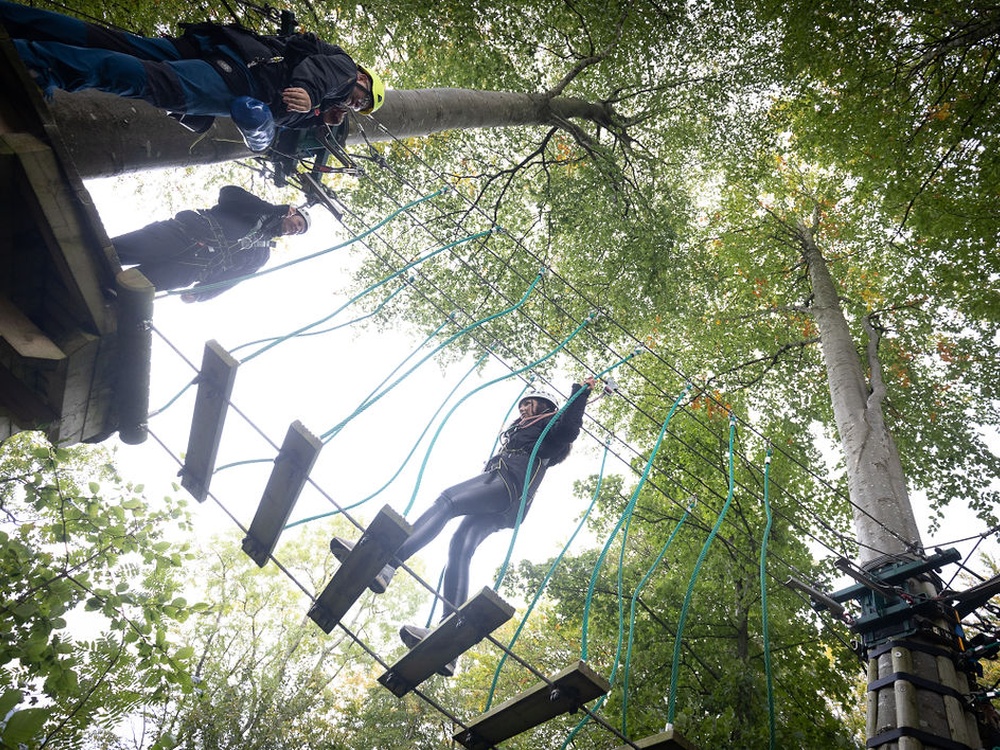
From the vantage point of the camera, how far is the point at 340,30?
7.11 meters

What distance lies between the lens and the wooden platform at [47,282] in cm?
203

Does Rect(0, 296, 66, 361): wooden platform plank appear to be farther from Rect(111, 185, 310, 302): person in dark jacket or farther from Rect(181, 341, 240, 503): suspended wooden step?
Rect(111, 185, 310, 302): person in dark jacket

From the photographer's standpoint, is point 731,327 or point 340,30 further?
point 731,327

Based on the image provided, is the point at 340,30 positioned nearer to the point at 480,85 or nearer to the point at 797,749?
the point at 480,85

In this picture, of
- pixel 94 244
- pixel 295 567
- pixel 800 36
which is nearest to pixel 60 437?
pixel 94 244

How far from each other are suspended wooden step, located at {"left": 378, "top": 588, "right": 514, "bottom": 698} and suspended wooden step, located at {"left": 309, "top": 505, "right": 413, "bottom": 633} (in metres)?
0.32

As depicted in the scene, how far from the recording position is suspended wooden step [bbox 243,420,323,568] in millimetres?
2299

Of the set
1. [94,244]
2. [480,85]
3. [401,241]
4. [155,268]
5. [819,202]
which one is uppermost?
[819,202]

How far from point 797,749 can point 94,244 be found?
22.6 feet

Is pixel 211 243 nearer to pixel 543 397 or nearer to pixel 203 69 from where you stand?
pixel 203 69

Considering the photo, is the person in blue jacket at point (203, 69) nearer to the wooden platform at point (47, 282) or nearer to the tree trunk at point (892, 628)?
the wooden platform at point (47, 282)

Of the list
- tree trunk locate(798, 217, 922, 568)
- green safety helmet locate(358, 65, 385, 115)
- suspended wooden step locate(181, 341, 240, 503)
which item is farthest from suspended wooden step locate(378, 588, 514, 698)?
tree trunk locate(798, 217, 922, 568)

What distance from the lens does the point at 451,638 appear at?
238cm

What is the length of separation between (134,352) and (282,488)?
78cm
